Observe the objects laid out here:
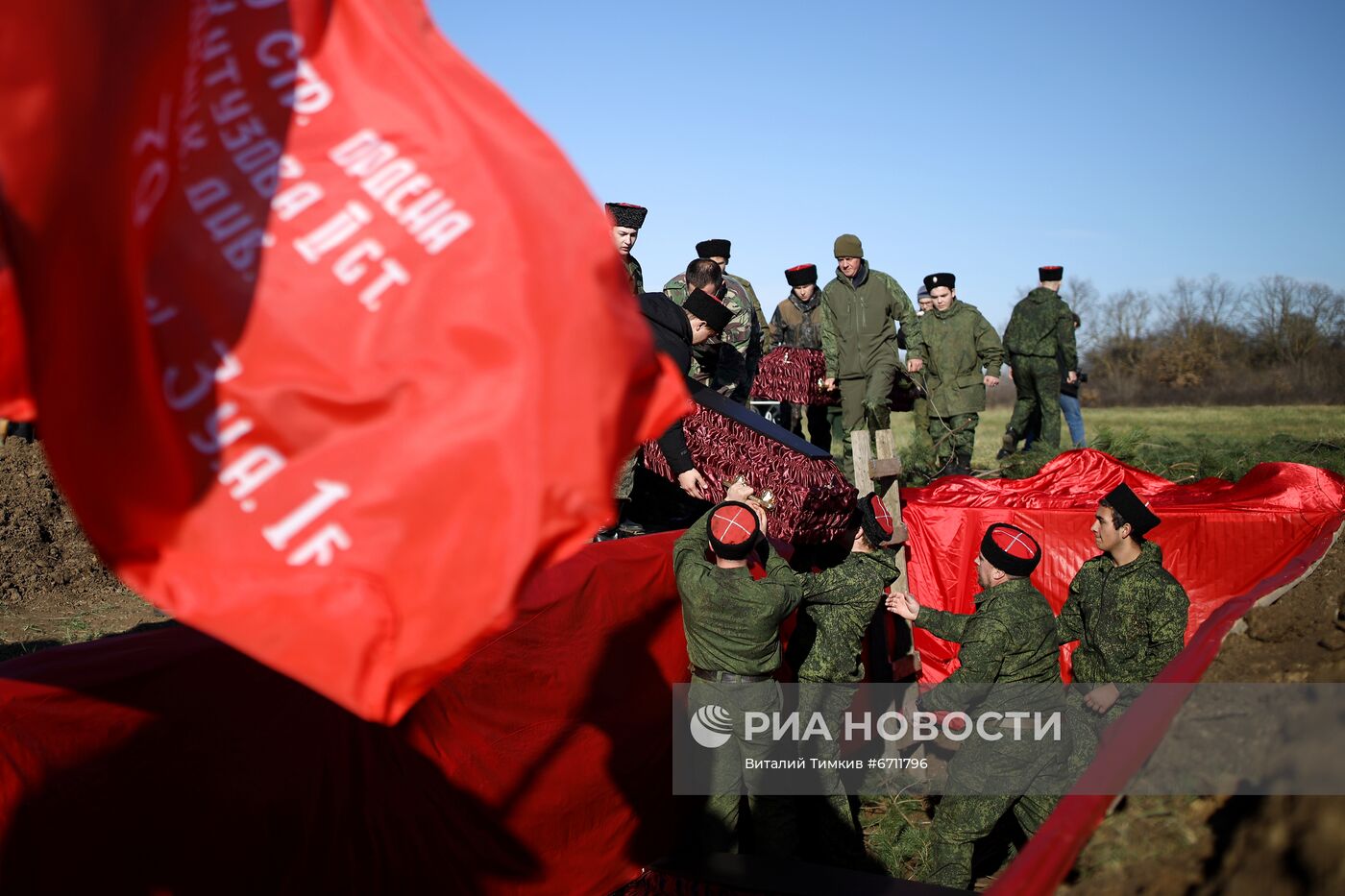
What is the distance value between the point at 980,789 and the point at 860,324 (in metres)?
5.93

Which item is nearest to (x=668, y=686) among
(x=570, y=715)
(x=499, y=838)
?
(x=570, y=715)

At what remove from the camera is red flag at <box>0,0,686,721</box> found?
7.70 ft

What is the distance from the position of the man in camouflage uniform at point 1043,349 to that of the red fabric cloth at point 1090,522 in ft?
12.0

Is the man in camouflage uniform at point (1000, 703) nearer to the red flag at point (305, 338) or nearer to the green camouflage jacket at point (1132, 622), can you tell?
the green camouflage jacket at point (1132, 622)

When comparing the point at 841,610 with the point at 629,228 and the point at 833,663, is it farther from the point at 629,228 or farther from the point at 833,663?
the point at 629,228

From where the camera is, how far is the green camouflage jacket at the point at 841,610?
7.27m

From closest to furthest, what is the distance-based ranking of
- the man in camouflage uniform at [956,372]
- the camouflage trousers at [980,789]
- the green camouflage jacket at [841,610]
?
1. the camouflage trousers at [980,789]
2. the green camouflage jacket at [841,610]
3. the man in camouflage uniform at [956,372]

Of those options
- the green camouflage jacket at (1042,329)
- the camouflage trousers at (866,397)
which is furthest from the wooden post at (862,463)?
the green camouflage jacket at (1042,329)

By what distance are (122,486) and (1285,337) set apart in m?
38.2

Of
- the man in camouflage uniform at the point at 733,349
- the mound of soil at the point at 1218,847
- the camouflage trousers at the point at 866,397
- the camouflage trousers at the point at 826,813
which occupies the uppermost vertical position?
the man in camouflage uniform at the point at 733,349


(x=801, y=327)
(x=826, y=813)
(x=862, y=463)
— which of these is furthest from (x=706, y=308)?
(x=801, y=327)

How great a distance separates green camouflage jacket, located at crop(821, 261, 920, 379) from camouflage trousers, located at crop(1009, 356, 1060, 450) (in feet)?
11.6

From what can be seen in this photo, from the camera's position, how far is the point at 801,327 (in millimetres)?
13367

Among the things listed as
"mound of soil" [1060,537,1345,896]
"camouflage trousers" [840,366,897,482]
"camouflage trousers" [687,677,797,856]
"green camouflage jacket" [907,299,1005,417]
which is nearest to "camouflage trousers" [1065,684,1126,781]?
"camouflage trousers" [687,677,797,856]
